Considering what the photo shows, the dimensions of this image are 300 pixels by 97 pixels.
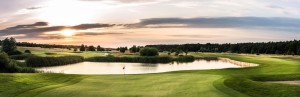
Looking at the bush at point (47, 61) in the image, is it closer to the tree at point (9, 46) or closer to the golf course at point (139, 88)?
the tree at point (9, 46)

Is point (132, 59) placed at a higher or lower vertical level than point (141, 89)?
lower

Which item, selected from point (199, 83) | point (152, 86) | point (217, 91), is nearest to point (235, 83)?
point (199, 83)

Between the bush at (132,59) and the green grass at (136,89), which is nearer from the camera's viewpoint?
the green grass at (136,89)

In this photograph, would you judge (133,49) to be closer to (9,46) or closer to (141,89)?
(9,46)

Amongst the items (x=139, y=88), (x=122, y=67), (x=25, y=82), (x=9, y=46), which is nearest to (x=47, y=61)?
(x=122, y=67)

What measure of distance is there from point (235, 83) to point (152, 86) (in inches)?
201

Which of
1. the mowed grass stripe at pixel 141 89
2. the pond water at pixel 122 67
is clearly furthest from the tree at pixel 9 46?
the mowed grass stripe at pixel 141 89

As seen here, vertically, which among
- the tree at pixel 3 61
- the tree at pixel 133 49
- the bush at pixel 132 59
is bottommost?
the bush at pixel 132 59

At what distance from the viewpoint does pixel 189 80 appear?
2292 cm

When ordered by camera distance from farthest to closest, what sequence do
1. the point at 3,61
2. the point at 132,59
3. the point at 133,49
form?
the point at 133,49, the point at 132,59, the point at 3,61

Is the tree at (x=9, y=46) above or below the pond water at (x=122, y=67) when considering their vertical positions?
above

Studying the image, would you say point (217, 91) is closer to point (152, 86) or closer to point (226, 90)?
point (226, 90)

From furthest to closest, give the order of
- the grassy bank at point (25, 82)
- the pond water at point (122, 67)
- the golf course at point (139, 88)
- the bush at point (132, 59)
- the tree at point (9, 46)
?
the tree at point (9, 46)
the bush at point (132, 59)
the pond water at point (122, 67)
the grassy bank at point (25, 82)
the golf course at point (139, 88)

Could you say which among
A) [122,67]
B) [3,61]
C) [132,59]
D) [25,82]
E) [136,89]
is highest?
[3,61]
